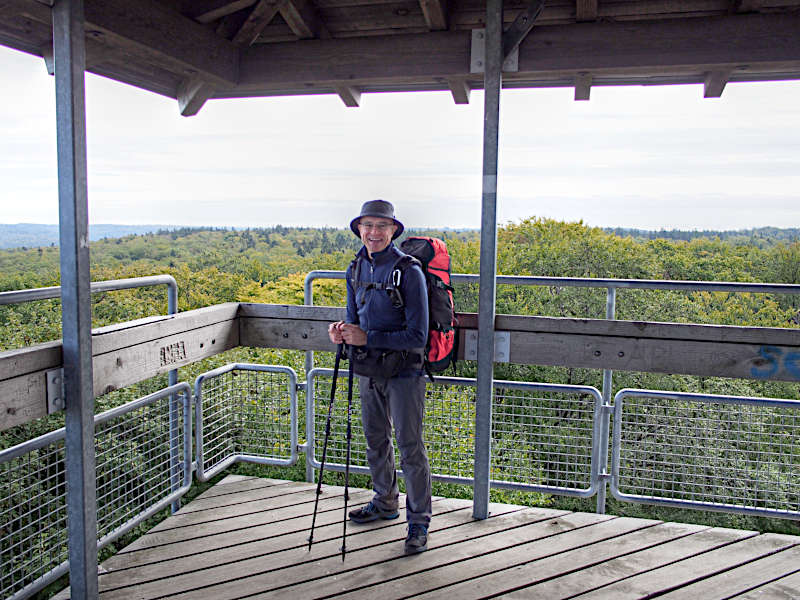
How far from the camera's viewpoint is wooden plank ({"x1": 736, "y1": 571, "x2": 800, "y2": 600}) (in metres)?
2.78

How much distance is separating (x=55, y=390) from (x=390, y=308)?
1429 mm

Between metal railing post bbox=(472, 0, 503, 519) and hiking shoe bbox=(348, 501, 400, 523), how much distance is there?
18.0 inches

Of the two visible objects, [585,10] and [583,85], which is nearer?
[585,10]

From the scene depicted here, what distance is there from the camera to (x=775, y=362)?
3.19 meters

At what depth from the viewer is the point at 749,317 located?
14742mm

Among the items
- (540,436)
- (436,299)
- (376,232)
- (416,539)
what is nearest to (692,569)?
(416,539)

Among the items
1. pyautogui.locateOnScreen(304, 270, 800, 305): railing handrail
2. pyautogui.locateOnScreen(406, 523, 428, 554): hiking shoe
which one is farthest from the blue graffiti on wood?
pyautogui.locateOnScreen(406, 523, 428, 554): hiking shoe

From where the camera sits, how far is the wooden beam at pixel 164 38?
269 centimetres

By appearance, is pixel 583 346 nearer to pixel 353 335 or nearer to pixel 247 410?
pixel 353 335

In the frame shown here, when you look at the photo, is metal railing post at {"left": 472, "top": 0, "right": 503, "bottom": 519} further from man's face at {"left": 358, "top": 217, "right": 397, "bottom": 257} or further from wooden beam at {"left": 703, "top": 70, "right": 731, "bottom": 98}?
wooden beam at {"left": 703, "top": 70, "right": 731, "bottom": 98}

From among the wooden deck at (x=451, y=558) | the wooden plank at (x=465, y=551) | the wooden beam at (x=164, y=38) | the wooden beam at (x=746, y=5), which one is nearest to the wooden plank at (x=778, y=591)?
the wooden deck at (x=451, y=558)

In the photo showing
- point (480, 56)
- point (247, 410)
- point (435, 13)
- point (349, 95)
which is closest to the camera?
point (435, 13)

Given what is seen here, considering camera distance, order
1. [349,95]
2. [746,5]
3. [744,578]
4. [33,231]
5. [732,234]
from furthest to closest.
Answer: [732,234], [33,231], [349,95], [746,5], [744,578]

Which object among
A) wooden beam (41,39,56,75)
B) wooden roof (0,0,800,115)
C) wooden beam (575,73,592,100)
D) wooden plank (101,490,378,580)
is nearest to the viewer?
wooden beam (41,39,56,75)
